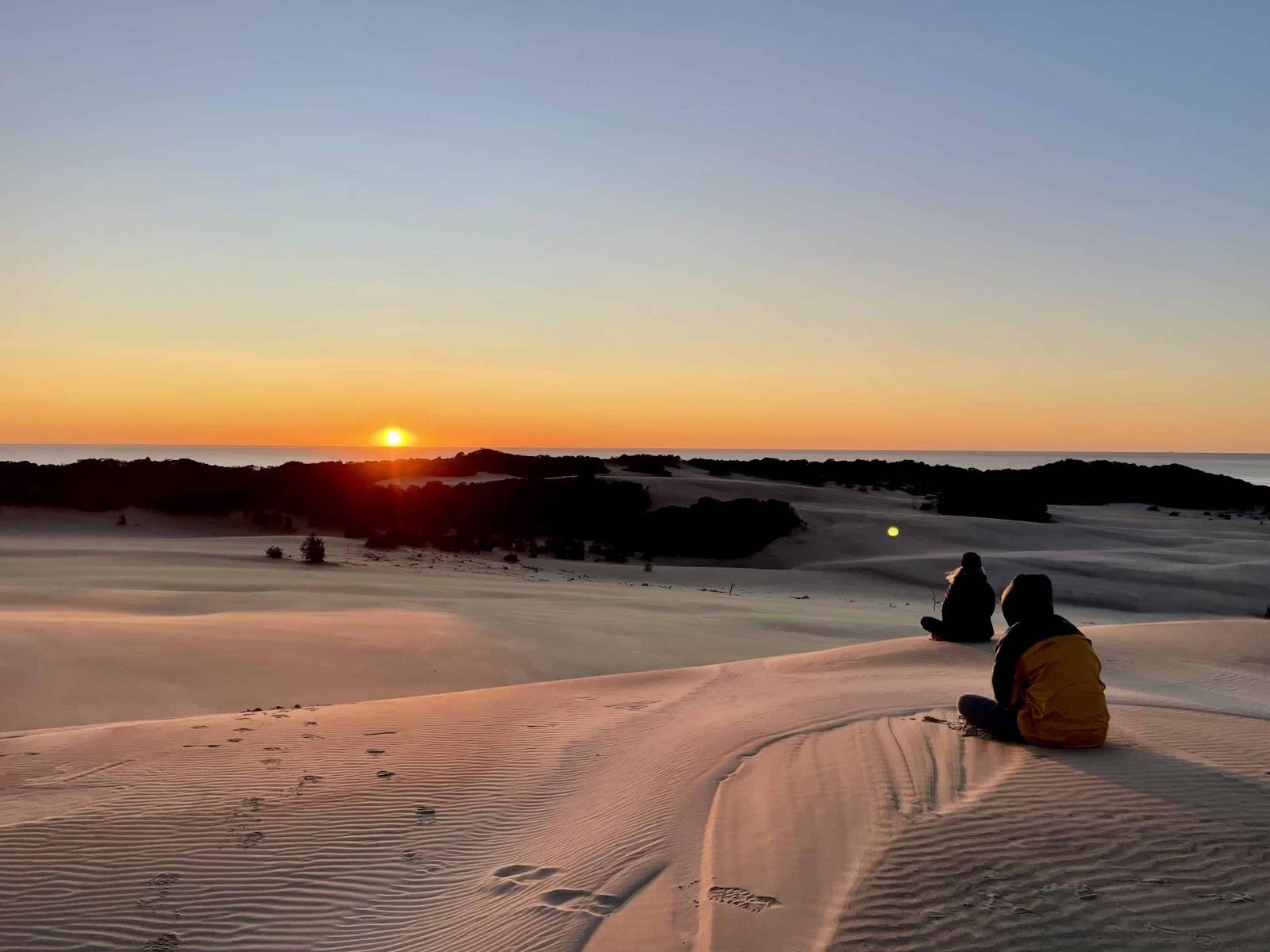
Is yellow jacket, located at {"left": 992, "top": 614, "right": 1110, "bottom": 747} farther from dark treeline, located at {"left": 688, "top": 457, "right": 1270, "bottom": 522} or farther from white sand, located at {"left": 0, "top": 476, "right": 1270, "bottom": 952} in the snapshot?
dark treeline, located at {"left": 688, "top": 457, "right": 1270, "bottom": 522}

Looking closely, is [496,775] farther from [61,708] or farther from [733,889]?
[61,708]

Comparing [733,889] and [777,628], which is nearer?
[733,889]

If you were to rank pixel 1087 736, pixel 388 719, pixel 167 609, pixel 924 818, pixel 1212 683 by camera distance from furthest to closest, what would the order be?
pixel 167 609, pixel 1212 683, pixel 388 719, pixel 1087 736, pixel 924 818

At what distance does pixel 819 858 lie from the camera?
4.81 meters

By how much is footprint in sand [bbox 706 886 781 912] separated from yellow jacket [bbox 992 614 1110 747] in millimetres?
2841

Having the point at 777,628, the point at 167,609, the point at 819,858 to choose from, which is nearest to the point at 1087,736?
the point at 819,858

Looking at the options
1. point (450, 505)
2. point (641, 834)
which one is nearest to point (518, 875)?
point (641, 834)

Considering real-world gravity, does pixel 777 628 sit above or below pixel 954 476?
below

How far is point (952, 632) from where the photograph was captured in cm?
1209

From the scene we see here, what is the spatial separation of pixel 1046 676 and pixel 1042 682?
5 centimetres

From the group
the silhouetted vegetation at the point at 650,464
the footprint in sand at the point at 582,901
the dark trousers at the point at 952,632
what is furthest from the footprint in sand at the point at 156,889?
the silhouetted vegetation at the point at 650,464

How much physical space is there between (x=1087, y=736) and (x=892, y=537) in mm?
26207

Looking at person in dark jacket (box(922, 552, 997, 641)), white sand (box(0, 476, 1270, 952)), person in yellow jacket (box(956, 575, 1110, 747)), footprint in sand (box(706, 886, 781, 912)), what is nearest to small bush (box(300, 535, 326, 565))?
white sand (box(0, 476, 1270, 952))

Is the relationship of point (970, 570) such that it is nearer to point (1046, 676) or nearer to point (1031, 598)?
point (1031, 598)
